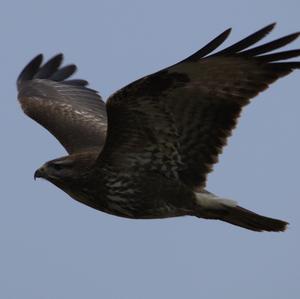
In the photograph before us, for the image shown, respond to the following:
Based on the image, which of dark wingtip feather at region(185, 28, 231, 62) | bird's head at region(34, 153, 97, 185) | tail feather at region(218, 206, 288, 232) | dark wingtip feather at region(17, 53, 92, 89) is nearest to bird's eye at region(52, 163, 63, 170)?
bird's head at region(34, 153, 97, 185)

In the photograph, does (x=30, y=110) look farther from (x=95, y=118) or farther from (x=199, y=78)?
(x=199, y=78)

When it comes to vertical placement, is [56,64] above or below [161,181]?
above

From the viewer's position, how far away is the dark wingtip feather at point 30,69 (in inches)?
496

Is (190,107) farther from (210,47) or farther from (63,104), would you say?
(63,104)

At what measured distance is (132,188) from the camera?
28.9 ft

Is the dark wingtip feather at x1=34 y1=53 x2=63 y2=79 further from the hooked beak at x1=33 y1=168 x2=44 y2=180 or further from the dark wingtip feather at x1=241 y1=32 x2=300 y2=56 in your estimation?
the dark wingtip feather at x1=241 y1=32 x2=300 y2=56

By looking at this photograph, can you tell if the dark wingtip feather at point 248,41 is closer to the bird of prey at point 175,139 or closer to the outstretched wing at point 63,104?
the bird of prey at point 175,139

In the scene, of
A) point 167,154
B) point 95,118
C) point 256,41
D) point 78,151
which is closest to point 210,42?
point 256,41

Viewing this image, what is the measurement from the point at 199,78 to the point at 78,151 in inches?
84.3

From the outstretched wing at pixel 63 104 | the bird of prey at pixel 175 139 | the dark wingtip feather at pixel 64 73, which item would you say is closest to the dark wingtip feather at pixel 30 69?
the outstretched wing at pixel 63 104

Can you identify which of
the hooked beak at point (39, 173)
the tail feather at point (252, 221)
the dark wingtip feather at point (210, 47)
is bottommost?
the tail feather at point (252, 221)

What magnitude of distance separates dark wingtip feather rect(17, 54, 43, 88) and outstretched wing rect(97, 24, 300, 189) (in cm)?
412

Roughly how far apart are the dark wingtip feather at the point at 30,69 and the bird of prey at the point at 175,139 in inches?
116

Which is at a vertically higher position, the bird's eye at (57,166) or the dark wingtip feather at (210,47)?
the dark wingtip feather at (210,47)
